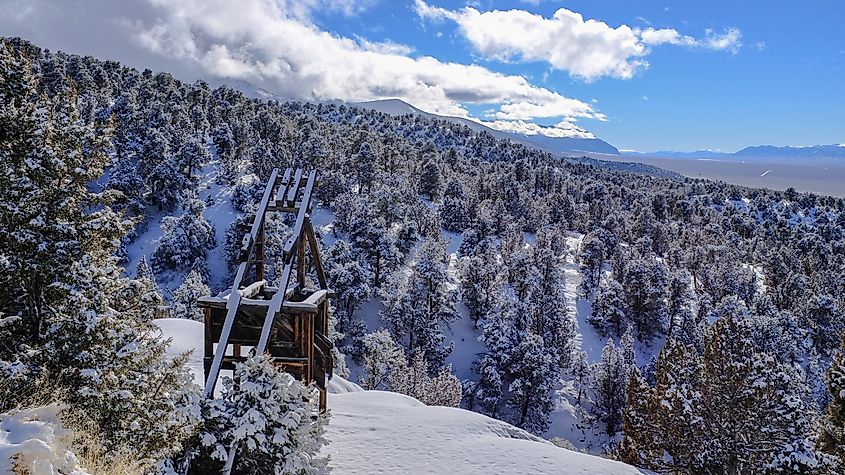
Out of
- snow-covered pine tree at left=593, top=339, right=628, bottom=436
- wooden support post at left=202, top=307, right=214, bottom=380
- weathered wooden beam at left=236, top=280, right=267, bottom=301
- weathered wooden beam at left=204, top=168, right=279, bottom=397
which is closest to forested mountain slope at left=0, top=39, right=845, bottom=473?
snow-covered pine tree at left=593, top=339, right=628, bottom=436

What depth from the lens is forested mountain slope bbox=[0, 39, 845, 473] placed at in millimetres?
17312

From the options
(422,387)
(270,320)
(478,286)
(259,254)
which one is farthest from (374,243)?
(270,320)

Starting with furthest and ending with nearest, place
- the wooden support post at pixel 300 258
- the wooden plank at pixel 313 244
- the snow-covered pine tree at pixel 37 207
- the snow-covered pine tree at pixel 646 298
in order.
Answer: the snow-covered pine tree at pixel 646 298
the wooden support post at pixel 300 258
the wooden plank at pixel 313 244
the snow-covered pine tree at pixel 37 207

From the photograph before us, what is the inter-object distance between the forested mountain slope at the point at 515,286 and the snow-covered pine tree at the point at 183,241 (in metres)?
0.19

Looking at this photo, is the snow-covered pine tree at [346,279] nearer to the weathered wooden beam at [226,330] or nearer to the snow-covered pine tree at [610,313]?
the snow-covered pine tree at [610,313]

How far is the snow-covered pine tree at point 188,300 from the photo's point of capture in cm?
3400

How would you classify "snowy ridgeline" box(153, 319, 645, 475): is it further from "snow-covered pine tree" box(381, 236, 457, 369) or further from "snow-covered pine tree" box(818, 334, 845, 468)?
"snow-covered pine tree" box(381, 236, 457, 369)

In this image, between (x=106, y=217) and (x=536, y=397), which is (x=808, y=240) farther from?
(x=106, y=217)

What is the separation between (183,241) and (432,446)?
160ft

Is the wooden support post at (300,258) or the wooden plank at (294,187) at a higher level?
the wooden plank at (294,187)

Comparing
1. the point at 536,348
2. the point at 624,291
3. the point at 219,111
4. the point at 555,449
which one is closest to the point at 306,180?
the point at 555,449

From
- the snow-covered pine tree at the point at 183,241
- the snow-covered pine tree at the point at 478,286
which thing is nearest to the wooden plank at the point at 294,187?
the snow-covered pine tree at the point at 478,286

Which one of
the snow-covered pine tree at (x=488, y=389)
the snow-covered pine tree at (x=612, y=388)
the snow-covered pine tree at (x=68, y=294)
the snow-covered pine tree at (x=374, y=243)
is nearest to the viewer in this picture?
the snow-covered pine tree at (x=68, y=294)

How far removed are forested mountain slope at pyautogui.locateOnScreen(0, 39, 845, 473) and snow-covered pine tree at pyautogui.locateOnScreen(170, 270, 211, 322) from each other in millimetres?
516
